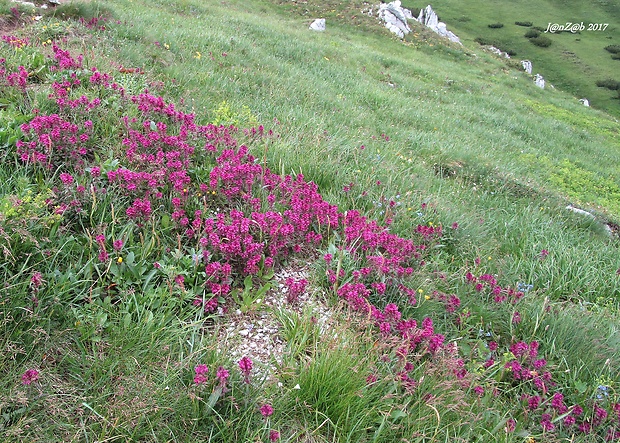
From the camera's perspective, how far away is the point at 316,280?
12.9 ft

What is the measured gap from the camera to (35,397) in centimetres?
232

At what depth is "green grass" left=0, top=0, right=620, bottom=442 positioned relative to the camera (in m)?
2.55

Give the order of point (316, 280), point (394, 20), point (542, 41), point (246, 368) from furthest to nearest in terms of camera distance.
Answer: point (542, 41)
point (394, 20)
point (316, 280)
point (246, 368)

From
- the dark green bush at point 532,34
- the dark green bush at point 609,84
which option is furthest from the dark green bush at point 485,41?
the dark green bush at point 609,84

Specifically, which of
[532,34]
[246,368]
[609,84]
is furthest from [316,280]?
[532,34]

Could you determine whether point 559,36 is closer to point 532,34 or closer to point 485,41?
point 532,34

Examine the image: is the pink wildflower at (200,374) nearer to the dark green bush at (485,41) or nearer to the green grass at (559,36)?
the green grass at (559,36)

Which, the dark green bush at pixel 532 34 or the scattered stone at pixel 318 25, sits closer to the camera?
the scattered stone at pixel 318 25

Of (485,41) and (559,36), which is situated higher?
(559,36)

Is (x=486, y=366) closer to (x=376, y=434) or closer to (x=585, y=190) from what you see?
(x=376, y=434)

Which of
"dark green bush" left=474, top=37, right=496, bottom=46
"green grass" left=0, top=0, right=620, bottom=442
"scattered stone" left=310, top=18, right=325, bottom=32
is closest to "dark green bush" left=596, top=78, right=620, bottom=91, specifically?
"dark green bush" left=474, top=37, right=496, bottom=46

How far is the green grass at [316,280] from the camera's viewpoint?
101 inches

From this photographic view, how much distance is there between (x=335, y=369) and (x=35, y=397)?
1.78 metres

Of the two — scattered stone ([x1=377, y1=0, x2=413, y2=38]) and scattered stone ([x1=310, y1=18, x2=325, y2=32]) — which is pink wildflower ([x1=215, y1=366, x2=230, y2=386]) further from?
scattered stone ([x1=377, y1=0, x2=413, y2=38])
